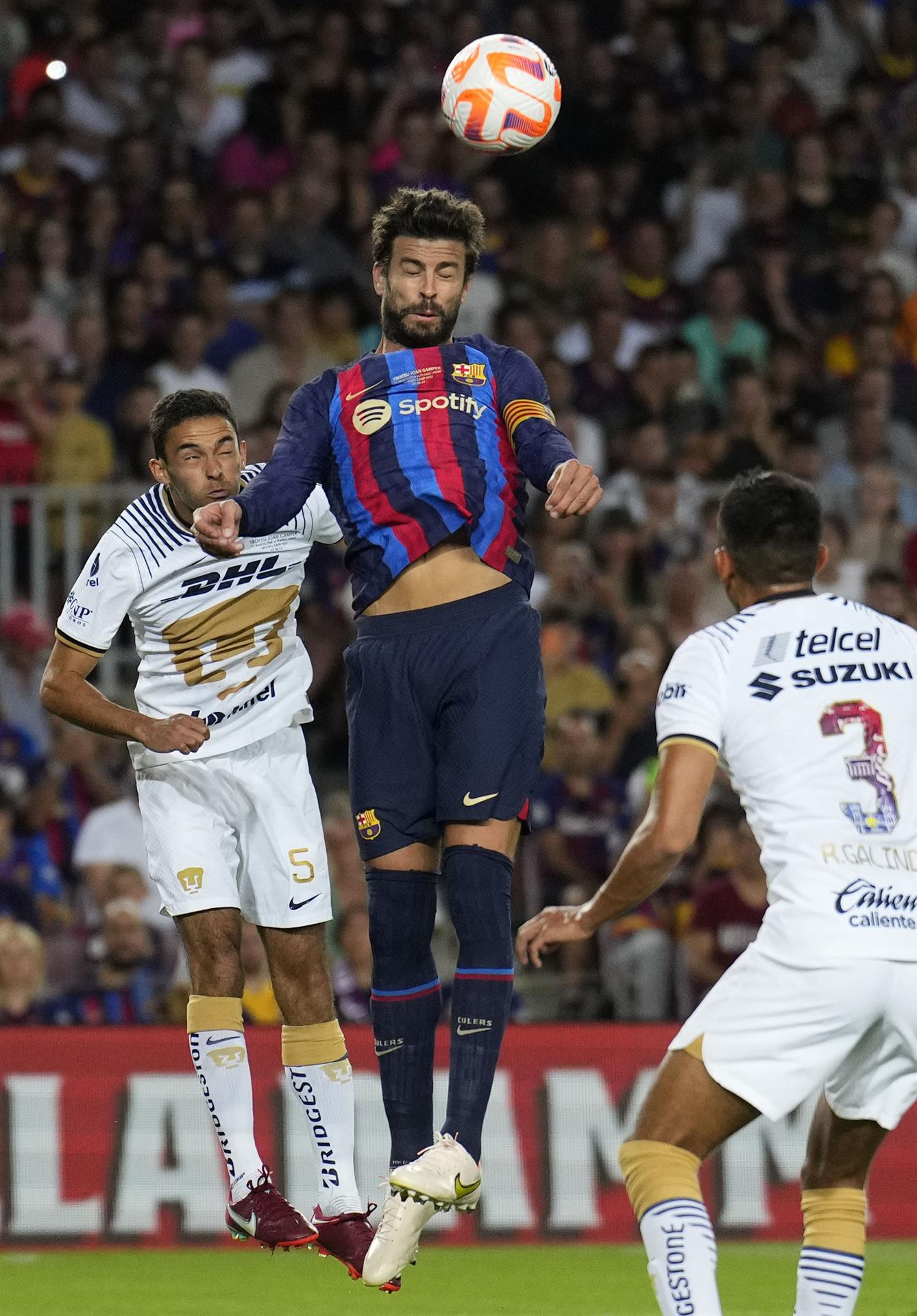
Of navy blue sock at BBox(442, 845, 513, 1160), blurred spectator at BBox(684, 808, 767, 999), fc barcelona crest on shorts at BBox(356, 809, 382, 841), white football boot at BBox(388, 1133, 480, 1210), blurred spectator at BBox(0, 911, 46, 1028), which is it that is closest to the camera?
white football boot at BBox(388, 1133, 480, 1210)

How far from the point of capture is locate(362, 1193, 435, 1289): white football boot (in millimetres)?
6117

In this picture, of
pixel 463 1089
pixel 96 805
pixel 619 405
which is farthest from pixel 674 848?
pixel 619 405

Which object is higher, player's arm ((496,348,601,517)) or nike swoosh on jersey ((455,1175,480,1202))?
player's arm ((496,348,601,517))

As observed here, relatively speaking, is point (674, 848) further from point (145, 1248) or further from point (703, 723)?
point (145, 1248)

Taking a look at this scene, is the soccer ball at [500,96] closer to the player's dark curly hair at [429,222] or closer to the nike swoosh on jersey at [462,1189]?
the player's dark curly hair at [429,222]

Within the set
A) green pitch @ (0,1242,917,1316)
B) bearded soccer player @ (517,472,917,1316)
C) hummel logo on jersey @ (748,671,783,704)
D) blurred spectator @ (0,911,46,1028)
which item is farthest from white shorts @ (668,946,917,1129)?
blurred spectator @ (0,911,46,1028)

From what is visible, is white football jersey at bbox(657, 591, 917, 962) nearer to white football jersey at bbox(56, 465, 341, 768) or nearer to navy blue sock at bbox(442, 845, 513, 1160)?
navy blue sock at bbox(442, 845, 513, 1160)

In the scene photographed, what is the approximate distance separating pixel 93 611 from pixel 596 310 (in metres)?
7.80

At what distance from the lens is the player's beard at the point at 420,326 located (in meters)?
6.60

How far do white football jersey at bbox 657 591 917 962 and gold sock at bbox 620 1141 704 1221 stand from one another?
1.87 feet

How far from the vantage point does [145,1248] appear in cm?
1010

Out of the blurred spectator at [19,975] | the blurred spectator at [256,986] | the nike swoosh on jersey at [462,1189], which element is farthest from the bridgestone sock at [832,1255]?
the blurred spectator at [19,975]

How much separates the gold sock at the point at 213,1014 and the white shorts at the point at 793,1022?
6.74ft

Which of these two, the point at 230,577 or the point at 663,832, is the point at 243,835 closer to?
the point at 230,577
